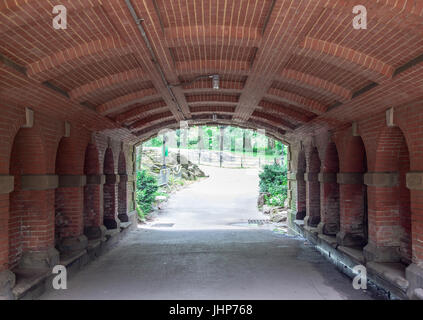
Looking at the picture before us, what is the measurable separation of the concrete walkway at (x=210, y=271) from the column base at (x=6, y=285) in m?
0.85

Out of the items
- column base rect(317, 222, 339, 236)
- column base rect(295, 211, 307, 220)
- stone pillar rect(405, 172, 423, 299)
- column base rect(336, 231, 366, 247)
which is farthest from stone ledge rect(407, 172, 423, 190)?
column base rect(295, 211, 307, 220)

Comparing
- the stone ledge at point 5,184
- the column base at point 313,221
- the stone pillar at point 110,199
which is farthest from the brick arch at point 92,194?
the column base at point 313,221

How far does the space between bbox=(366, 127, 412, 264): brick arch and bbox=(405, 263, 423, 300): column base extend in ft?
3.94

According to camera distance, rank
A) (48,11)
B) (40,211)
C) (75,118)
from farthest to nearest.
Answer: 1. (75,118)
2. (40,211)
3. (48,11)

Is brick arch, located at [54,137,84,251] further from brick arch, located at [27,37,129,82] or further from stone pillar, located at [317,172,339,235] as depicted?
stone pillar, located at [317,172,339,235]

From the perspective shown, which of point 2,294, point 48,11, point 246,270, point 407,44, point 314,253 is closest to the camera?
point 48,11

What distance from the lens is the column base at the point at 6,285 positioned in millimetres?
4594

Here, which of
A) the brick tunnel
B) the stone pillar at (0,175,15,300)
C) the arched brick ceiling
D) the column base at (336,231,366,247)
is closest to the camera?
the arched brick ceiling

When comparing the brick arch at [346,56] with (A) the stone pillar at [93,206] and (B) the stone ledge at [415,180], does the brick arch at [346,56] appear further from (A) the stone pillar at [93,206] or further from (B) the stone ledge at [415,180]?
(A) the stone pillar at [93,206]

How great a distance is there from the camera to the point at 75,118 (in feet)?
23.7

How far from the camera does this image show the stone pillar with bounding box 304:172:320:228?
415 inches
